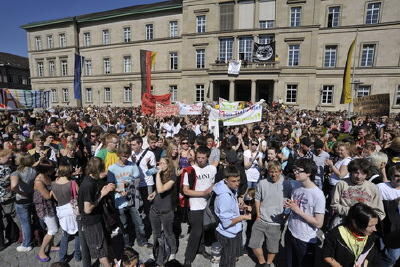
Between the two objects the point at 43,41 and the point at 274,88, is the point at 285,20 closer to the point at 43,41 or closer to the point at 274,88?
the point at 274,88

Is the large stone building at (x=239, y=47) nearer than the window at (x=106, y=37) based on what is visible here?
Yes

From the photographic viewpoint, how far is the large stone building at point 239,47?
25.2 m

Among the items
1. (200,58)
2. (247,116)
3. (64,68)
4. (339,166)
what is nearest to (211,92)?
(200,58)

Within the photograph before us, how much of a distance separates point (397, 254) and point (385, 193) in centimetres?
80

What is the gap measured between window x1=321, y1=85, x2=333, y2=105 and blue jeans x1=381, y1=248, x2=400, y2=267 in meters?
28.2

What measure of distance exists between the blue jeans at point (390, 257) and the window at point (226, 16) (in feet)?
98.2

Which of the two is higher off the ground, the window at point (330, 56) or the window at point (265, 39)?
the window at point (265, 39)

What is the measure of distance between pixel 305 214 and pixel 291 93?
27578 mm

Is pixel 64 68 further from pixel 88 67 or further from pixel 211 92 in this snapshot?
pixel 211 92

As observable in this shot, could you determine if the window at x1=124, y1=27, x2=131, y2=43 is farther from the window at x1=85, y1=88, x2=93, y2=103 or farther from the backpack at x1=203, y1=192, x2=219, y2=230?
the backpack at x1=203, y1=192, x2=219, y2=230

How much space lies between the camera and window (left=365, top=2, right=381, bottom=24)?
2450 cm

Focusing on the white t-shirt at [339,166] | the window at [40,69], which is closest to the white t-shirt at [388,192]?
the white t-shirt at [339,166]

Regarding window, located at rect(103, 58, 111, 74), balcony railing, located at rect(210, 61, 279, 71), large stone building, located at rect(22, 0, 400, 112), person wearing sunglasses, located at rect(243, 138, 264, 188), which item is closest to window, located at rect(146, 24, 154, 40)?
Result: large stone building, located at rect(22, 0, 400, 112)

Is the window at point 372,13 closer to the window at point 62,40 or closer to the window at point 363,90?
the window at point 363,90
